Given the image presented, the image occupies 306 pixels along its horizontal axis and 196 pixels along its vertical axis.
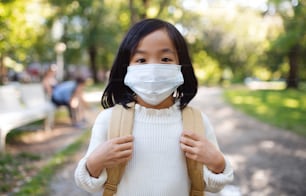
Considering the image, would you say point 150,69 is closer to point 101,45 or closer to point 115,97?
point 115,97

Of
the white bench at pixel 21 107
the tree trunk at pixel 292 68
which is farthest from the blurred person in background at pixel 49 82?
the tree trunk at pixel 292 68

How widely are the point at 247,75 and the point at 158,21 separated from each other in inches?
1305

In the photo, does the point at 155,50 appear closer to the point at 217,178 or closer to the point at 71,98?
the point at 217,178

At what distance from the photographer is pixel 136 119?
147 centimetres

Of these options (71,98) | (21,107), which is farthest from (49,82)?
(21,107)

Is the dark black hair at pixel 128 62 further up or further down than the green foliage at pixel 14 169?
further up

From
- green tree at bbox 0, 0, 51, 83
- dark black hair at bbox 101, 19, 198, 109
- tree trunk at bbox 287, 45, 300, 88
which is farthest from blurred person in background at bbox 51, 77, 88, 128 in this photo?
tree trunk at bbox 287, 45, 300, 88

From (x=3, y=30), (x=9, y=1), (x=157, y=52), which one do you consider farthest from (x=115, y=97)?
(x=3, y=30)

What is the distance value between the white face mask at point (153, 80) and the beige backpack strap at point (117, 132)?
0.11 m

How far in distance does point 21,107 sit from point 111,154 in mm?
5780

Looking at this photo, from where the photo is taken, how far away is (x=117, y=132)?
4.59ft

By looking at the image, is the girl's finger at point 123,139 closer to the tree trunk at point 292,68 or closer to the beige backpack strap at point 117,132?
the beige backpack strap at point 117,132

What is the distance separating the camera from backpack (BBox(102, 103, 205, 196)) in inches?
54.6

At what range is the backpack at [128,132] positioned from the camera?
1387 millimetres
